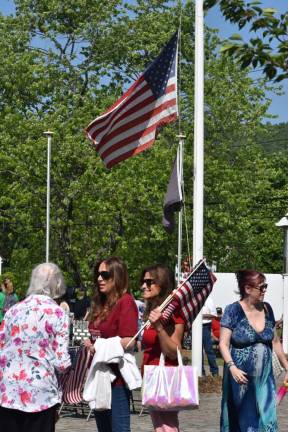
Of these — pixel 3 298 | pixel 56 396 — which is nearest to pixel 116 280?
pixel 56 396

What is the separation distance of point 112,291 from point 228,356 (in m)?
1.22

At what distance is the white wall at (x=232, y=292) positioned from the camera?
49.8 metres

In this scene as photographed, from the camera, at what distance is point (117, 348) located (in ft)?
30.9

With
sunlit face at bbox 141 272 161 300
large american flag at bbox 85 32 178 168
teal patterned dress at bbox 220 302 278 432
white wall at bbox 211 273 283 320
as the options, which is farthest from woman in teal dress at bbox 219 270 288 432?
white wall at bbox 211 273 283 320

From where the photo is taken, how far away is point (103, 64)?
162 ft

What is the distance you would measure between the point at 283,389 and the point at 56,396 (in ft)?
9.41

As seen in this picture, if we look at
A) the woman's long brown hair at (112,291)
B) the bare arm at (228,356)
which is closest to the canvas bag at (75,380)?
the bare arm at (228,356)

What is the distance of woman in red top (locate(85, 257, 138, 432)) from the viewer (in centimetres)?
941

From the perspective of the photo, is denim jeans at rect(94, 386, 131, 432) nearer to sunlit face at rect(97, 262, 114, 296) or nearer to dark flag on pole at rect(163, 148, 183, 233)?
sunlit face at rect(97, 262, 114, 296)

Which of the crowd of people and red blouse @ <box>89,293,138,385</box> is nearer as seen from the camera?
the crowd of people

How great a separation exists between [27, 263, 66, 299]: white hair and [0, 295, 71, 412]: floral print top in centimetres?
4

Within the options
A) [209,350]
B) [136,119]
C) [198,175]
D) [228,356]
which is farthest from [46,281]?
[209,350]

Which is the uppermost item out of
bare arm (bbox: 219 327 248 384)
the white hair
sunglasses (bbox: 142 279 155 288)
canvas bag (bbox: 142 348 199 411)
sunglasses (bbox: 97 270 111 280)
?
sunglasses (bbox: 97 270 111 280)

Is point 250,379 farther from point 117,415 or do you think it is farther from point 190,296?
point 117,415
